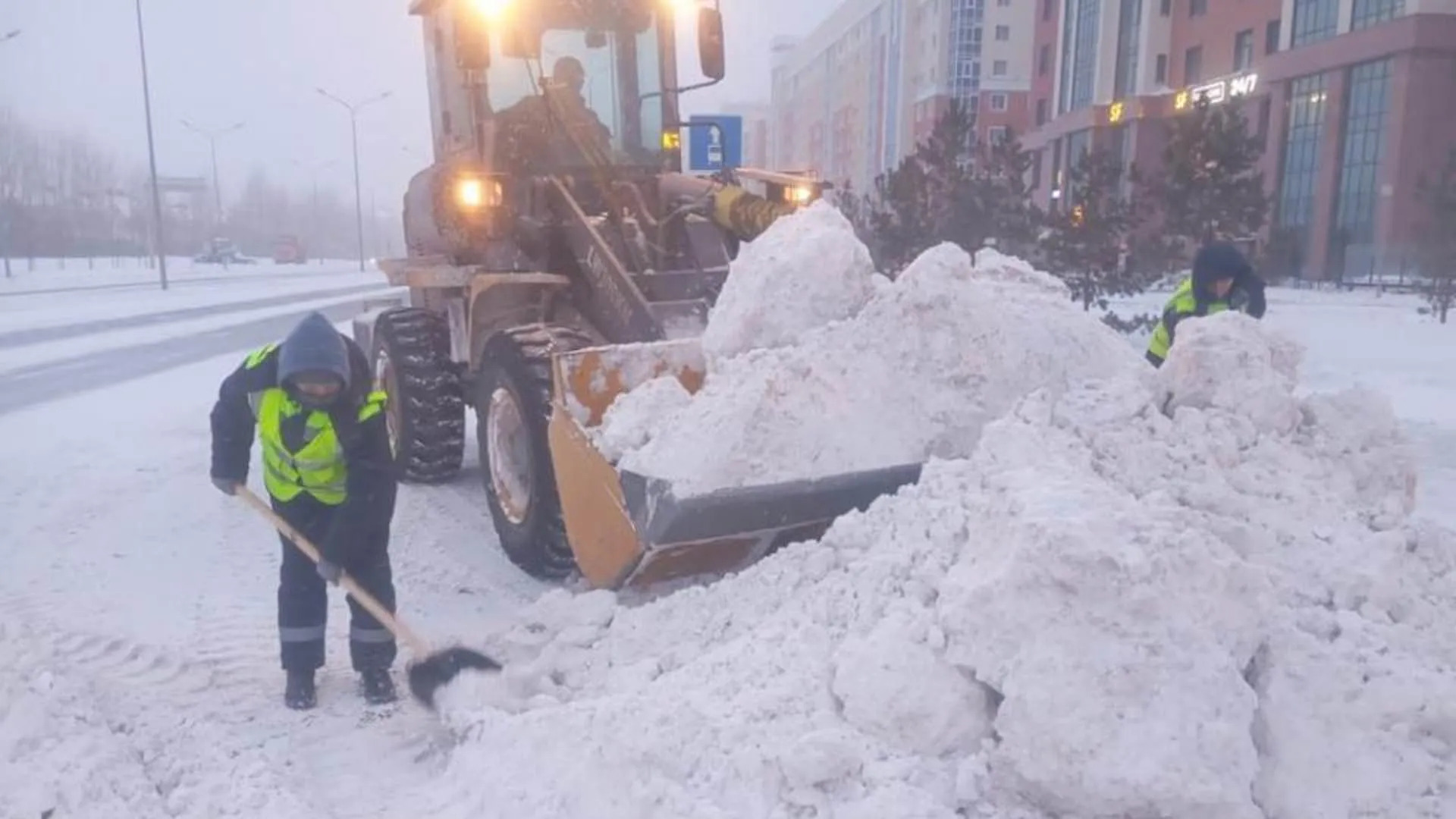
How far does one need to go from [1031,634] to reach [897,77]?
5949 centimetres

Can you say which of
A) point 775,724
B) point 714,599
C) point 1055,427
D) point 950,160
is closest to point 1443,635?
point 1055,427

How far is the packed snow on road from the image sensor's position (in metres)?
2.72

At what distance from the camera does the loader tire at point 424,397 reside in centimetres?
684

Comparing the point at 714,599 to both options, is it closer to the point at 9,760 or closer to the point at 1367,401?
the point at 9,760

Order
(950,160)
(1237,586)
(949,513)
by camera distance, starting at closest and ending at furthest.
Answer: (1237,586) → (949,513) → (950,160)

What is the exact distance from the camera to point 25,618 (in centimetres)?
480

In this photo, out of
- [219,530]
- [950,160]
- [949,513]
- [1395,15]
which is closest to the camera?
[949,513]

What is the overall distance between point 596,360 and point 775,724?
2.21 meters

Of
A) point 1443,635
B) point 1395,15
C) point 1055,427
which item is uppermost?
point 1395,15

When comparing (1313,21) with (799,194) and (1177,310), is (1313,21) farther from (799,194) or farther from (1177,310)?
(1177,310)

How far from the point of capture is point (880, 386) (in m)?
4.21

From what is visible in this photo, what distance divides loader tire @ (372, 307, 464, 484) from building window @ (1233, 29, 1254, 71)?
1427 inches

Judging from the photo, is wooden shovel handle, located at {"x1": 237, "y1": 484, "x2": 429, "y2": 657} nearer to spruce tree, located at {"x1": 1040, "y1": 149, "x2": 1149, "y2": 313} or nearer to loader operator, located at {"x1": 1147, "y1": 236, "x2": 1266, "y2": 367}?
loader operator, located at {"x1": 1147, "y1": 236, "x2": 1266, "y2": 367}

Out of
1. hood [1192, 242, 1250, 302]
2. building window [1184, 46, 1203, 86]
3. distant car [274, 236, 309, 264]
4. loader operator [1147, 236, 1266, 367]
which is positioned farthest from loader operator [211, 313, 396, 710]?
distant car [274, 236, 309, 264]
